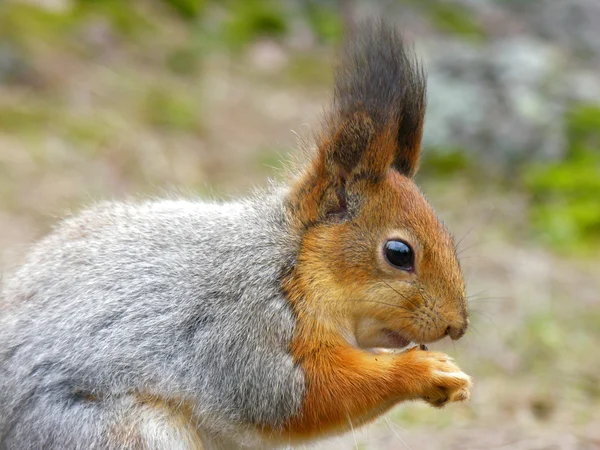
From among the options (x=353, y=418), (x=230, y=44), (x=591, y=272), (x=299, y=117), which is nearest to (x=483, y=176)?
(x=591, y=272)

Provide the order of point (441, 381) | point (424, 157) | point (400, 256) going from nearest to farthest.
Answer: point (441, 381) → point (400, 256) → point (424, 157)

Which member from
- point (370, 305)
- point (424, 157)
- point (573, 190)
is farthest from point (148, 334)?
point (573, 190)

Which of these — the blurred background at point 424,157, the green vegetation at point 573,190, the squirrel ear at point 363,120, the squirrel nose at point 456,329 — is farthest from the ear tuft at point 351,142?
the green vegetation at point 573,190

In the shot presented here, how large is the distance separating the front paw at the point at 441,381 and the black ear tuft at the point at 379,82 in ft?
2.54

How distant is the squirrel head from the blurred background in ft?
0.95

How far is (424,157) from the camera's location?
8086mm

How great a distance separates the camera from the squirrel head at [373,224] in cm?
262

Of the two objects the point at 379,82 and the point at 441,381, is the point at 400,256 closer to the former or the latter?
the point at 441,381

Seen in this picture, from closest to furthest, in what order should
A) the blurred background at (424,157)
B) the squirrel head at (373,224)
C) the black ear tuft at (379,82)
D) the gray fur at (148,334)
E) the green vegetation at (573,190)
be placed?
1. the gray fur at (148,334)
2. the squirrel head at (373,224)
3. the black ear tuft at (379,82)
4. the blurred background at (424,157)
5. the green vegetation at (573,190)

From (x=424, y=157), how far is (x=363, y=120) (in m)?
5.47

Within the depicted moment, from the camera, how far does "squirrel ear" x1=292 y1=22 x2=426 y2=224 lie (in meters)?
2.73

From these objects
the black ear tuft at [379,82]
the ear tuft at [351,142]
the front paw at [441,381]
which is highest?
the black ear tuft at [379,82]

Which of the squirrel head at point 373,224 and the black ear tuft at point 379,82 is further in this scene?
the black ear tuft at point 379,82

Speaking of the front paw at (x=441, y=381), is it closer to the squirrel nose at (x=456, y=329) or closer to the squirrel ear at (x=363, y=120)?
the squirrel nose at (x=456, y=329)
